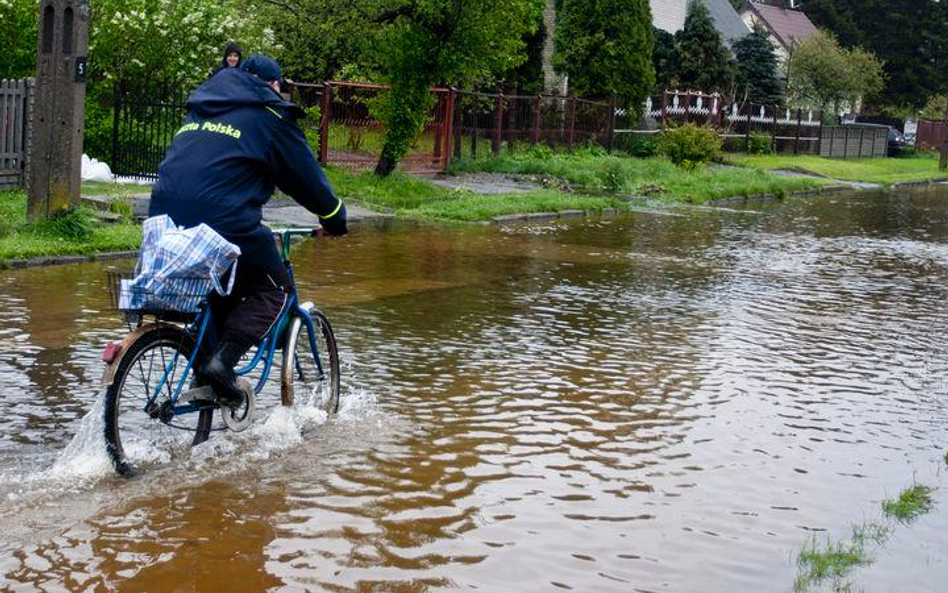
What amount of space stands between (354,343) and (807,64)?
5078cm

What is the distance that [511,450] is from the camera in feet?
22.8

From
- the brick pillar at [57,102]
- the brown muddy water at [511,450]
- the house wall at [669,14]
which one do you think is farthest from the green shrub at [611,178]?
the house wall at [669,14]

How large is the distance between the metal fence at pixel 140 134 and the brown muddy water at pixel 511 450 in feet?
22.7

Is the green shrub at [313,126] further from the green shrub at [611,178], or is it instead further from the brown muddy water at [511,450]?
the brown muddy water at [511,450]

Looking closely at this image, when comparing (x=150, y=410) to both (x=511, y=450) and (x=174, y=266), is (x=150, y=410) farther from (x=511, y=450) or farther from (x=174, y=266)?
(x=511, y=450)

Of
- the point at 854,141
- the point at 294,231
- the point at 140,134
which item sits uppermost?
the point at 854,141

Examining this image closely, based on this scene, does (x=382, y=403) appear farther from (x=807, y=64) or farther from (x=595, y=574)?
(x=807, y=64)

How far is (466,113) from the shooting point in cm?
2892

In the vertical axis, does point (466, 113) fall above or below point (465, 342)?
above

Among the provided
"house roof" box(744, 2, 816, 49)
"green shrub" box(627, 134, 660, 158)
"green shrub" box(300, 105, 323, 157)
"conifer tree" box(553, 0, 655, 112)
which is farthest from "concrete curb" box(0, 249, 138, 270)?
"house roof" box(744, 2, 816, 49)

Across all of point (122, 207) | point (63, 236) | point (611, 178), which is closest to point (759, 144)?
A: point (611, 178)

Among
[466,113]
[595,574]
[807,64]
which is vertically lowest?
[595,574]

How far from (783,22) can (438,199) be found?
63.2 metres

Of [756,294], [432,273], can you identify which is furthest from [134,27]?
[756,294]
